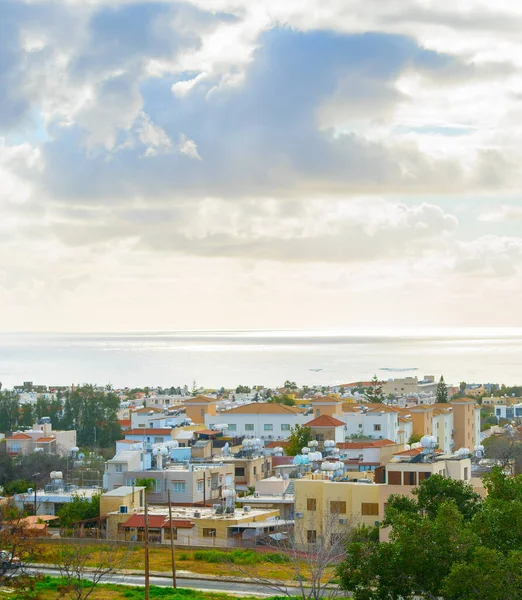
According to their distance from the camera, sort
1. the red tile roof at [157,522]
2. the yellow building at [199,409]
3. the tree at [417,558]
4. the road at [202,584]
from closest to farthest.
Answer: the tree at [417,558]
the road at [202,584]
the red tile roof at [157,522]
the yellow building at [199,409]

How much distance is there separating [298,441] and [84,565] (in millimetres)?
22216

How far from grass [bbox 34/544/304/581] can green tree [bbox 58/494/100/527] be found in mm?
3444

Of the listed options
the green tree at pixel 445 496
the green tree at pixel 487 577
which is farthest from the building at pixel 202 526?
the green tree at pixel 487 577

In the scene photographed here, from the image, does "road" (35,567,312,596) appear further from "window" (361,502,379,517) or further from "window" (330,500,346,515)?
"window" (361,502,379,517)

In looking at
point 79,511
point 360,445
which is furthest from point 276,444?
point 79,511

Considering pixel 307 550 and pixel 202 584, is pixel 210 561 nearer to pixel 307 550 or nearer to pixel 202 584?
pixel 202 584

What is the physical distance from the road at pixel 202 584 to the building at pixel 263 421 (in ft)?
96.2

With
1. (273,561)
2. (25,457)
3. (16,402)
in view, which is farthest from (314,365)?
(273,561)

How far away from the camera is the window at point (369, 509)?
1119 inches

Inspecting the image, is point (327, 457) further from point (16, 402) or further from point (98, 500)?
point (16, 402)

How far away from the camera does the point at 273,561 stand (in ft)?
89.5

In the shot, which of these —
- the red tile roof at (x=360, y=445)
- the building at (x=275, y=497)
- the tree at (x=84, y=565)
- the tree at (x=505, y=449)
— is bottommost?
the tree at (x=84, y=565)

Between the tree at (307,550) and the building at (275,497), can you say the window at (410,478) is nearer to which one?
the tree at (307,550)

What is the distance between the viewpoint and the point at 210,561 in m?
28.1
